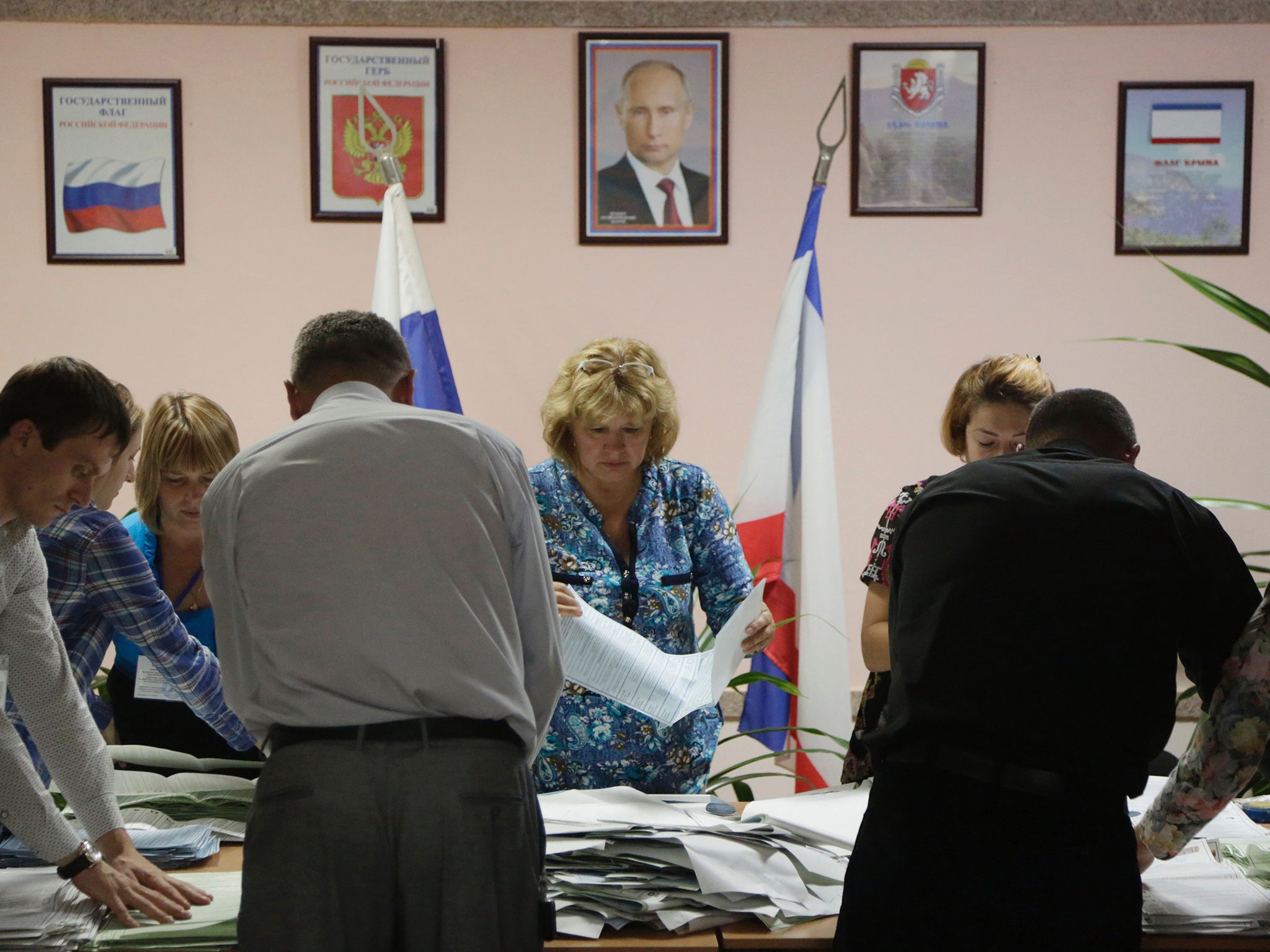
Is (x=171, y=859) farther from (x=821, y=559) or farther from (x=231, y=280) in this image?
(x=231, y=280)

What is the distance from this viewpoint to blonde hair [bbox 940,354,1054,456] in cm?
203

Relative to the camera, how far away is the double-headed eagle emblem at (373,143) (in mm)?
3273

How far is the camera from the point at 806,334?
2893mm

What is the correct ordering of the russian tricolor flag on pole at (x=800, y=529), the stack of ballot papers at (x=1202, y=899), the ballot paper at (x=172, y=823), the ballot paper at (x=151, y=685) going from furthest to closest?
the russian tricolor flag on pole at (x=800, y=529)
the ballot paper at (x=151, y=685)
the ballot paper at (x=172, y=823)
the stack of ballot papers at (x=1202, y=899)

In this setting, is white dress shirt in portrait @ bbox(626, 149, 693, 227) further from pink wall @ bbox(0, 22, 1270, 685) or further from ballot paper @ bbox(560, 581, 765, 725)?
ballot paper @ bbox(560, 581, 765, 725)

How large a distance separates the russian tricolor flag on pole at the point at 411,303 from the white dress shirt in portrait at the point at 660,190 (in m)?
0.73

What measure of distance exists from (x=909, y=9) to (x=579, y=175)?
1.06 m

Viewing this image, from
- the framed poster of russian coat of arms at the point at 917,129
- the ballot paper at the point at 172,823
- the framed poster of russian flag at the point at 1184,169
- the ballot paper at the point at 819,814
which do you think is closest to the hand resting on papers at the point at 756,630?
the ballot paper at the point at 819,814

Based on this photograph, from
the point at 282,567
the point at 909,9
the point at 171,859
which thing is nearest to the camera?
the point at 282,567

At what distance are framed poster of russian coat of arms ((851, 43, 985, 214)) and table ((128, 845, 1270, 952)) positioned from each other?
238 centimetres

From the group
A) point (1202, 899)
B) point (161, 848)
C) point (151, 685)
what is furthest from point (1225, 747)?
point (151, 685)

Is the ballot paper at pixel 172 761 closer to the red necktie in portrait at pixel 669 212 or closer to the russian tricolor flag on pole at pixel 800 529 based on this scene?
the russian tricolor flag on pole at pixel 800 529

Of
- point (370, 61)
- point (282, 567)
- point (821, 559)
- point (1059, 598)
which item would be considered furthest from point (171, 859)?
point (370, 61)

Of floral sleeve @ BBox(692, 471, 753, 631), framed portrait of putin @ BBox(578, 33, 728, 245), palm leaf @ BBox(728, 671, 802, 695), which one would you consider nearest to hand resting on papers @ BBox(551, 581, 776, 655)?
floral sleeve @ BBox(692, 471, 753, 631)
